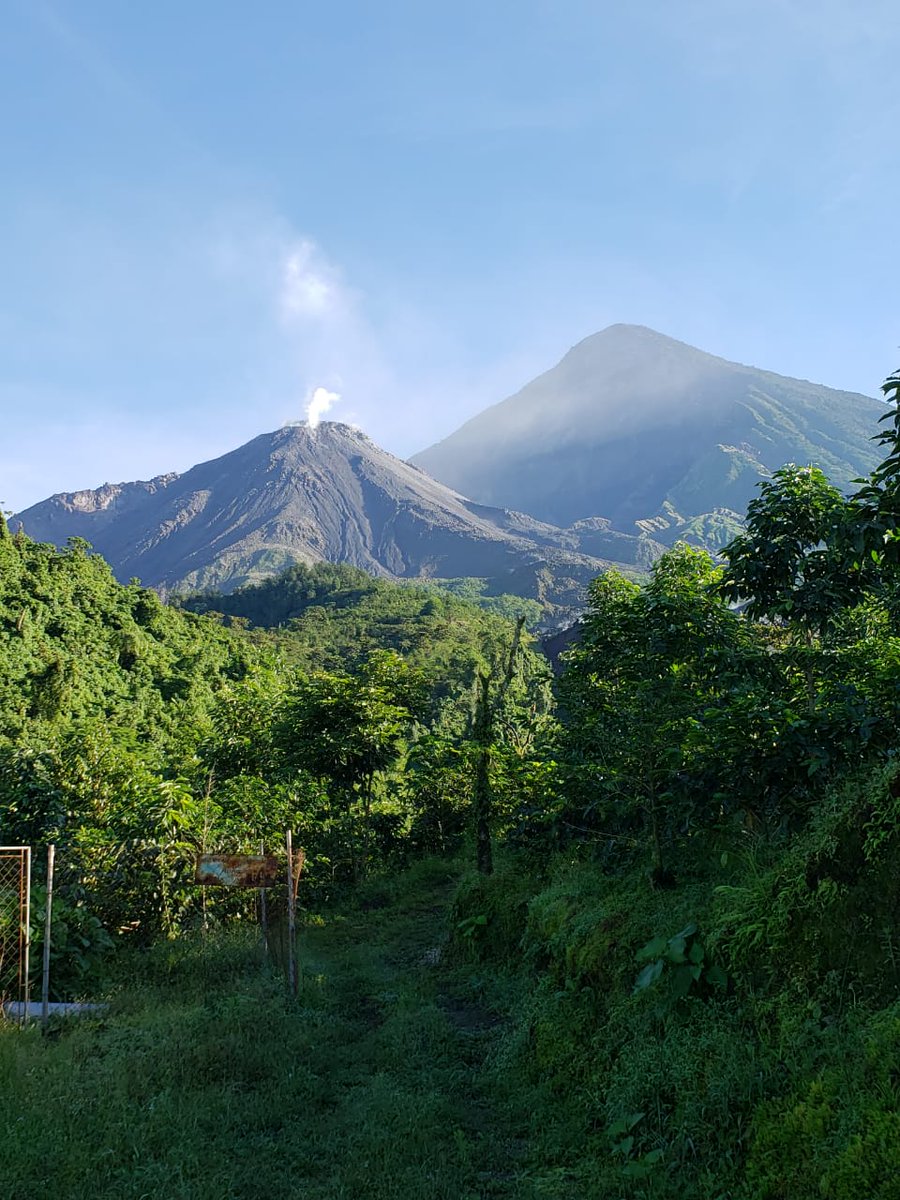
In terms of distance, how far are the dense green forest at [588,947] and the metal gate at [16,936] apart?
703 millimetres

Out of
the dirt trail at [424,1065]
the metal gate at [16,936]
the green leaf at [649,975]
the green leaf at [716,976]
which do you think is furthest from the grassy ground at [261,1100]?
the green leaf at [716,976]

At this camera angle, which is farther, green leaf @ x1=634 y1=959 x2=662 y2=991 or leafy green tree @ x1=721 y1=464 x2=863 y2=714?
leafy green tree @ x1=721 y1=464 x2=863 y2=714

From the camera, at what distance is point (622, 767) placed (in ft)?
22.2

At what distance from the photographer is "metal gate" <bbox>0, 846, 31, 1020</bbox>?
655 centimetres

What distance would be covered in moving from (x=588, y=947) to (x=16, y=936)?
17.6 feet

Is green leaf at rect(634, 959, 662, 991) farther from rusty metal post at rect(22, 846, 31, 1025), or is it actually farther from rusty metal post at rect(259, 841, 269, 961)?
rusty metal post at rect(22, 846, 31, 1025)

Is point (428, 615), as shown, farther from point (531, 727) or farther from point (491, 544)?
point (491, 544)

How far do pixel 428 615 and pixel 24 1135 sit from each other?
78854 mm

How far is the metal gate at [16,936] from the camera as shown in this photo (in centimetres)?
655

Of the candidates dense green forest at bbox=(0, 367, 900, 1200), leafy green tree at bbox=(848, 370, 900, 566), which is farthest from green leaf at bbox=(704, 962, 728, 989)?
leafy green tree at bbox=(848, 370, 900, 566)

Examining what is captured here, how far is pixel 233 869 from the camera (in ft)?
→ 29.1

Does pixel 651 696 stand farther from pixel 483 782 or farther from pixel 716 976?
pixel 483 782

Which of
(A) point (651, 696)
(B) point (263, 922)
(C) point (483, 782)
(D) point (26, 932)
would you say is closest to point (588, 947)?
(A) point (651, 696)

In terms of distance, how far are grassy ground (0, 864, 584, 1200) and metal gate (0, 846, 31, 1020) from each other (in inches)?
36.4
